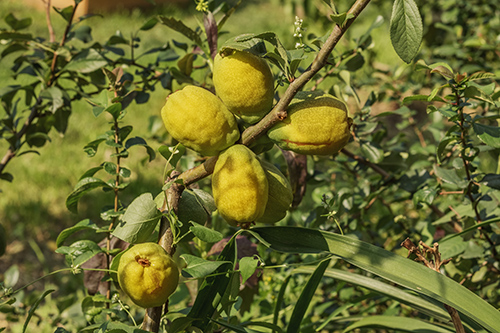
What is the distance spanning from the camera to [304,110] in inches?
23.2

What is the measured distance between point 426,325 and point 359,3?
61 cm

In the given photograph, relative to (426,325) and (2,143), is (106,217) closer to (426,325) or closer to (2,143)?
(426,325)

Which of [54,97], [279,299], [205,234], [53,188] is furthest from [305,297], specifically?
[53,188]

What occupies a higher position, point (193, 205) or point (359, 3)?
point (359, 3)

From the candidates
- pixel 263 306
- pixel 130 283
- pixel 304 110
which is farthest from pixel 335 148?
pixel 263 306

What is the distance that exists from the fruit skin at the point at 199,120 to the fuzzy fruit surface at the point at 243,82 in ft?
0.05

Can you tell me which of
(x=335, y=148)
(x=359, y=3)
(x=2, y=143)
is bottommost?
(x=2, y=143)

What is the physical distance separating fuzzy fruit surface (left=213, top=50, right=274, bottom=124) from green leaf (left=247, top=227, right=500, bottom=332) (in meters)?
Answer: 0.17

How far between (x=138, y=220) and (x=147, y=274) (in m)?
0.07

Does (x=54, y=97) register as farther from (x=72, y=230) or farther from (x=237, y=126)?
(x=237, y=126)

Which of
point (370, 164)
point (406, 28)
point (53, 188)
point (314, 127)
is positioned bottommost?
point (53, 188)

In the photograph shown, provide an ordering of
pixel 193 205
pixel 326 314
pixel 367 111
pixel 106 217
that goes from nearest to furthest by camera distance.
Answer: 1. pixel 193 205
2. pixel 106 217
3. pixel 367 111
4. pixel 326 314

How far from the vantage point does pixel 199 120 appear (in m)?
0.57

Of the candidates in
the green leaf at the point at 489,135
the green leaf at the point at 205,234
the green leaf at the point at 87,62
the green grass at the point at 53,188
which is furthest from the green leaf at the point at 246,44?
the green grass at the point at 53,188
